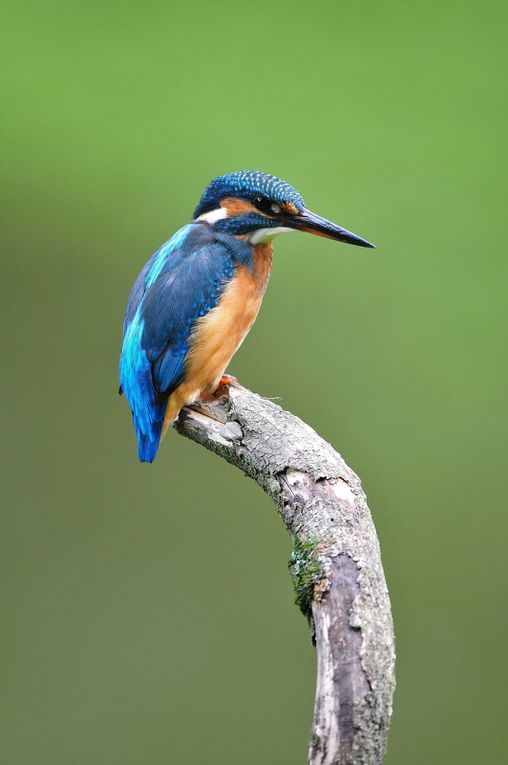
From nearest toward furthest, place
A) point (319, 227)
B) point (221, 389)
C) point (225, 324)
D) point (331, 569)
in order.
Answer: point (331, 569), point (319, 227), point (225, 324), point (221, 389)

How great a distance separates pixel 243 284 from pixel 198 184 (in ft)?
4.21

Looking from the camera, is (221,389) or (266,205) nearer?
(266,205)

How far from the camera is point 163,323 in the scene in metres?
1.99

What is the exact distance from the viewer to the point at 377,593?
1218 millimetres

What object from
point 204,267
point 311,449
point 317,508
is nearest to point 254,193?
point 204,267

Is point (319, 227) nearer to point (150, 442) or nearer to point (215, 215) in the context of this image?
point (215, 215)

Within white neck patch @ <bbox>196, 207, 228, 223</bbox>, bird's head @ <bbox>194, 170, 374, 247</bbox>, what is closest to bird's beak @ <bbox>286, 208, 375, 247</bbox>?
bird's head @ <bbox>194, 170, 374, 247</bbox>

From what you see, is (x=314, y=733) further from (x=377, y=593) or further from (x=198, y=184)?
(x=198, y=184)

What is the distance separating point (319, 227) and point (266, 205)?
0.42ft

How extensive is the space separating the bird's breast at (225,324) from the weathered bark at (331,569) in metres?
0.29

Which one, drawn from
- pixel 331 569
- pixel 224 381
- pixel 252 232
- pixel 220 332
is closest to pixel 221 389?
pixel 224 381

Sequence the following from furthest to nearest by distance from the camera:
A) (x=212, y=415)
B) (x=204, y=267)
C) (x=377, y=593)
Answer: (x=204, y=267) → (x=212, y=415) → (x=377, y=593)

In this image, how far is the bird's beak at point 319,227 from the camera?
6.41 ft

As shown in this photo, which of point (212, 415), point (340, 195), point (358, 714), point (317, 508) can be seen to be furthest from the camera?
point (340, 195)
